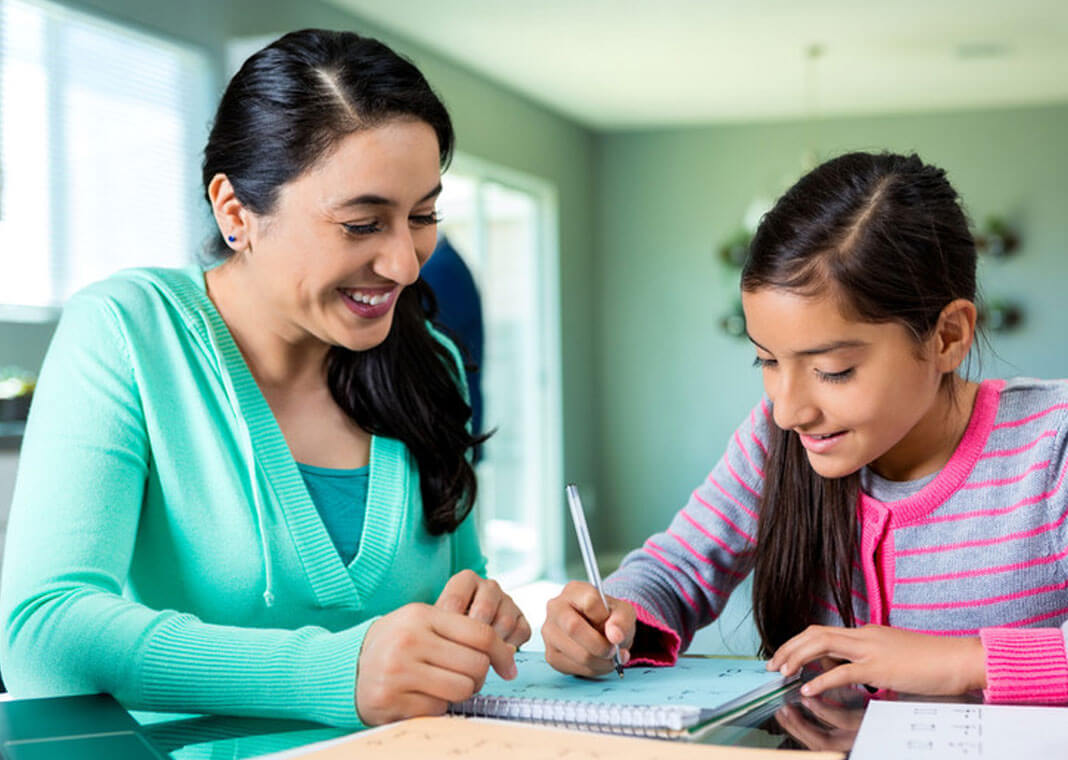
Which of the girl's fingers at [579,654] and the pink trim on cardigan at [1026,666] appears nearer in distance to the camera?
the pink trim on cardigan at [1026,666]

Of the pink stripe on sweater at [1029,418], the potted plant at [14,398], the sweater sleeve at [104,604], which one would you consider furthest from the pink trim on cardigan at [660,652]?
the potted plant at [14,398]

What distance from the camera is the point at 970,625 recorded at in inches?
48.9

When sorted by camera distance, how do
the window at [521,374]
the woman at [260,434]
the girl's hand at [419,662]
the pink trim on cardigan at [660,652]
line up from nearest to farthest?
the girl's hand at [419,662], the woman at [260,434], the pink trim on cardigan at [660,652], the window at [521,374]

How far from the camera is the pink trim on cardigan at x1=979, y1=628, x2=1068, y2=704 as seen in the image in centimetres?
93

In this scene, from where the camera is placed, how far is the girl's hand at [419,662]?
2.83ft

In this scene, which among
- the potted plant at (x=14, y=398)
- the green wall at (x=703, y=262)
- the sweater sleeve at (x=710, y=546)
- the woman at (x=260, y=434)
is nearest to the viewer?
the woman at (x=260, y=434)

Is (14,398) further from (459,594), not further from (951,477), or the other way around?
(951,477)

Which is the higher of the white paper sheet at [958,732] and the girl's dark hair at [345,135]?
the girl's dark hair at [345,135]

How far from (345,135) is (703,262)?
253 inches

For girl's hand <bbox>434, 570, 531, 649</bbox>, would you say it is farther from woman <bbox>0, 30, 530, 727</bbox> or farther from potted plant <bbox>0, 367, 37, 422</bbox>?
potted plant <bbox>0, 367, 37, 422</bbox>

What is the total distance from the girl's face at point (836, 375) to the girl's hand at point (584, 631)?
0.27 meters

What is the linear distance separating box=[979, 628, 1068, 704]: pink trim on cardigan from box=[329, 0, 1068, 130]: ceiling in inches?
165

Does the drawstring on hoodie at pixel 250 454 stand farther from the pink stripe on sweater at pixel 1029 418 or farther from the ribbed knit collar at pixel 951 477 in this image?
the pink stripe on sweater at pixel 1029 418

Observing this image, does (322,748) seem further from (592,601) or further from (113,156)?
(113,156)
